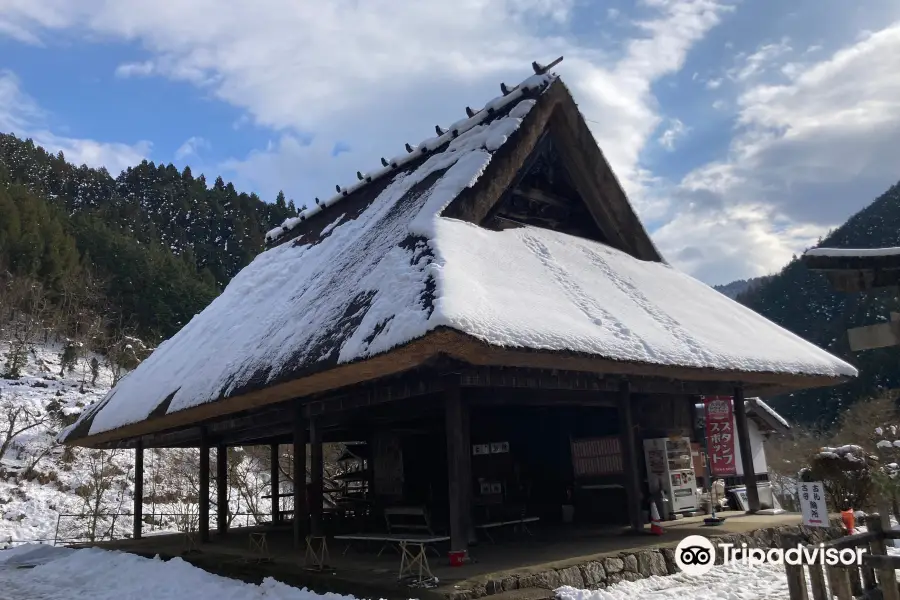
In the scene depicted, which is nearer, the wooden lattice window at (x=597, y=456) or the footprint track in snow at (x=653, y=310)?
the footprint track in snow at (x=653, y=310)

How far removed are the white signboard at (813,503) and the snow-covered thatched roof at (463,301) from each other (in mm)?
1685

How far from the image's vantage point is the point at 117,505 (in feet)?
79.8

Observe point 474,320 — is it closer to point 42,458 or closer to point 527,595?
point 527,595

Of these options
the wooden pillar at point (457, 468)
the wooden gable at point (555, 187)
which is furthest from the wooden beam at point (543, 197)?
the wooden pillar at point (457, 468)

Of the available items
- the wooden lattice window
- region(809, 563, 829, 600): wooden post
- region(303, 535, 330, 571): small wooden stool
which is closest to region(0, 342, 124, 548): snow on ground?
region(303, 535, 330, 571): small wooden stool

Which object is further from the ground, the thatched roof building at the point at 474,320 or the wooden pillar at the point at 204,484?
the thatched roof building at the point at 474,320

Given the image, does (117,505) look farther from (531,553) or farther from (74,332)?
(531,553)

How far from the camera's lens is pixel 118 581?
954cm

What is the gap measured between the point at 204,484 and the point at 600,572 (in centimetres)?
764

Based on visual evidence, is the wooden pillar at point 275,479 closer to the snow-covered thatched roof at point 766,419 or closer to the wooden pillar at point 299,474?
the wooden pillar at point 299,474

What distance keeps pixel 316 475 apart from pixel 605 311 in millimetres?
4397

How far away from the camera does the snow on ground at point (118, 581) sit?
23.9 ft

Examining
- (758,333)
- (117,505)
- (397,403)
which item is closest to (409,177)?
(397,403)

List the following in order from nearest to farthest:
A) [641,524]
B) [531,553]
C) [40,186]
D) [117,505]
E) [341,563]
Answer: [531,553] → [341,563] → [641,524] → [117,505] → [40,186]
